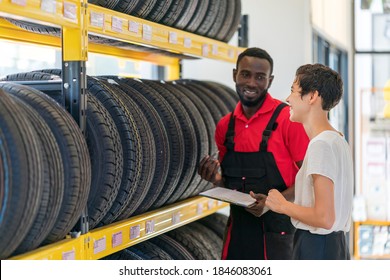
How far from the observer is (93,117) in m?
2.80

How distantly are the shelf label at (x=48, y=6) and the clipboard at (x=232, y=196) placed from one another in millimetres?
1208

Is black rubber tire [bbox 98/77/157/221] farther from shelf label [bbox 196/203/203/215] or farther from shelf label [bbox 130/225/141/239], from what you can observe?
shelf label [bbox 196/203/203/215]

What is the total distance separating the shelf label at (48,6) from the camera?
2350 mm

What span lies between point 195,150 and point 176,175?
238 millimetres

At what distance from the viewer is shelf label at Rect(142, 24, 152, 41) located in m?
3.15

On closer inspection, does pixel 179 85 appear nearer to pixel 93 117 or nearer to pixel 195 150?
pixel 195 150

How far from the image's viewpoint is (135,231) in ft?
10.4

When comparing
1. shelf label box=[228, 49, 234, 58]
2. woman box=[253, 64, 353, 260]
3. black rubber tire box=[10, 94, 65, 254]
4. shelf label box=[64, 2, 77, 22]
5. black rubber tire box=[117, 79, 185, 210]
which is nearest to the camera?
black rubber tire box=[10, 94, 65, 254]

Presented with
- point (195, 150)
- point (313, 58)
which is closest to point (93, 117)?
point (195, 150)

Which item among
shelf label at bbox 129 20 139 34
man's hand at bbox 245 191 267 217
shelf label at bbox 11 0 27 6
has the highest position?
shelf label at bbox 129 20 139 34

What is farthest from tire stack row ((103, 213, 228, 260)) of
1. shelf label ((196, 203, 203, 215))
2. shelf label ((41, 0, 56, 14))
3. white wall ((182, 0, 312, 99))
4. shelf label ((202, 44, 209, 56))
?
white wall ((182, 0, 312, 99))

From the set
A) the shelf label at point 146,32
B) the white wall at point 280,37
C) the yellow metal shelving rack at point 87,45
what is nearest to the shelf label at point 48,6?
the yellow metal shelving rack at point 87,45

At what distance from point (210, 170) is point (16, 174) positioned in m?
1.60

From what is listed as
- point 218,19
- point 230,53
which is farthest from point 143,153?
point 230,53
